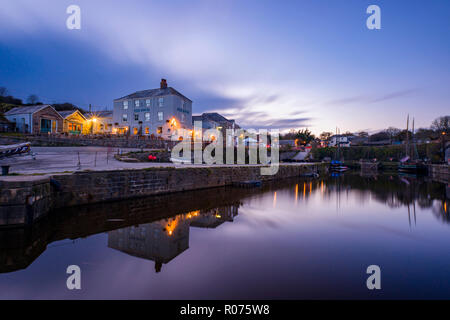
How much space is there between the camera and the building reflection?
23.2ft

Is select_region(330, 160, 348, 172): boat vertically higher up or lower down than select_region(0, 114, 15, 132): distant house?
lower down

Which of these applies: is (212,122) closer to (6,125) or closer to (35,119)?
(35,119)

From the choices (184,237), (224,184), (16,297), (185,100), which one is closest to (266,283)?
(184,237)

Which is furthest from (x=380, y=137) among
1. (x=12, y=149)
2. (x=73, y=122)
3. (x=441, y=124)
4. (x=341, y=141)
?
(x=12, y=149)

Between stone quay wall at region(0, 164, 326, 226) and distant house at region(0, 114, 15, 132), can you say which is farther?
distant house at region(0, 114, 15, 132)

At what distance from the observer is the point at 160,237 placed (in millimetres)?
8383

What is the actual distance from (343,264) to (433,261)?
3050 millimetres

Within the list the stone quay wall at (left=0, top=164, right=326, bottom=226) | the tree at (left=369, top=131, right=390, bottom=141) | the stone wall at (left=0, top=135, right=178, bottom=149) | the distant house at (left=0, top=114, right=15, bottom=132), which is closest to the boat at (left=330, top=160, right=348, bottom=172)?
the stone quay wall at (left=0, top=164, right=326, bottom=226)

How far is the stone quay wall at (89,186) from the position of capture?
802 centimetres

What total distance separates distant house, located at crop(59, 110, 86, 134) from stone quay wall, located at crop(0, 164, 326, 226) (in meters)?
34.0

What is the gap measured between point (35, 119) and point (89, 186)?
1384 inches

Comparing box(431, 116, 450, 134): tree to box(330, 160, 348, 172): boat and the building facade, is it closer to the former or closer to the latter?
box(330, 160, 348, 172): boat
